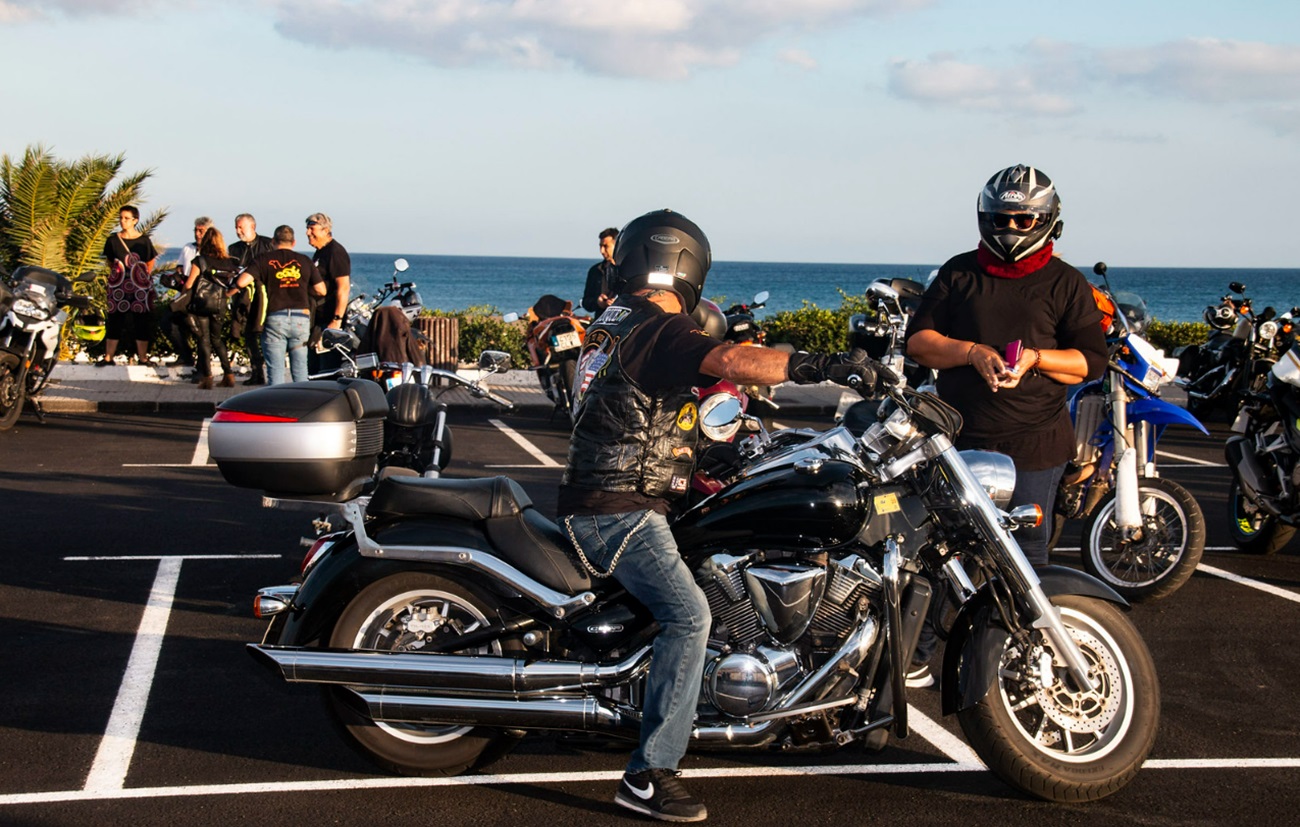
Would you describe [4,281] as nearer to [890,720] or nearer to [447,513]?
[447,513]

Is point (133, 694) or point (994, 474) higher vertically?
point (994, 474)

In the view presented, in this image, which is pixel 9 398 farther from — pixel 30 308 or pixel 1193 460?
pixel 1193 460

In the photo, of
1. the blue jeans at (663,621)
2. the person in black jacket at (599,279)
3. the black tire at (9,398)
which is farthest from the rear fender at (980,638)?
the black tire at (9,398)

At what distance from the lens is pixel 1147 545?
688 centimetres

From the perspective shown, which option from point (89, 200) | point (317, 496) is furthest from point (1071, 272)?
point (89, 200)

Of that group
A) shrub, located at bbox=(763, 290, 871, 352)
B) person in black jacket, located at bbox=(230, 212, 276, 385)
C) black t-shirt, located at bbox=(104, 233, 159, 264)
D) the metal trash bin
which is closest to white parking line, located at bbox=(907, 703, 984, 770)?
person in black jacket, located at bbox=(230, 212, 276, 385)

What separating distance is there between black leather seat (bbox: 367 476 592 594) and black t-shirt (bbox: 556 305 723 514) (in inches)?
8.9

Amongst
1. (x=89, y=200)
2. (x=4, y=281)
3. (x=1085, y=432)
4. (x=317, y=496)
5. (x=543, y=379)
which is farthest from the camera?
(x=89, y=200)

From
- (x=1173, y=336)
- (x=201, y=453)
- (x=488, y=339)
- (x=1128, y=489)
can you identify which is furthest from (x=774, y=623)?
(x=1173, y=336)

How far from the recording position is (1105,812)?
431cm

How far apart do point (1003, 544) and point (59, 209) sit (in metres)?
18.3

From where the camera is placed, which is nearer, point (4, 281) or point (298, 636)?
point (298, 636)

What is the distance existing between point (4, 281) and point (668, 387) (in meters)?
9.93

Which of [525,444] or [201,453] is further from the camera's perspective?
[525,444]
